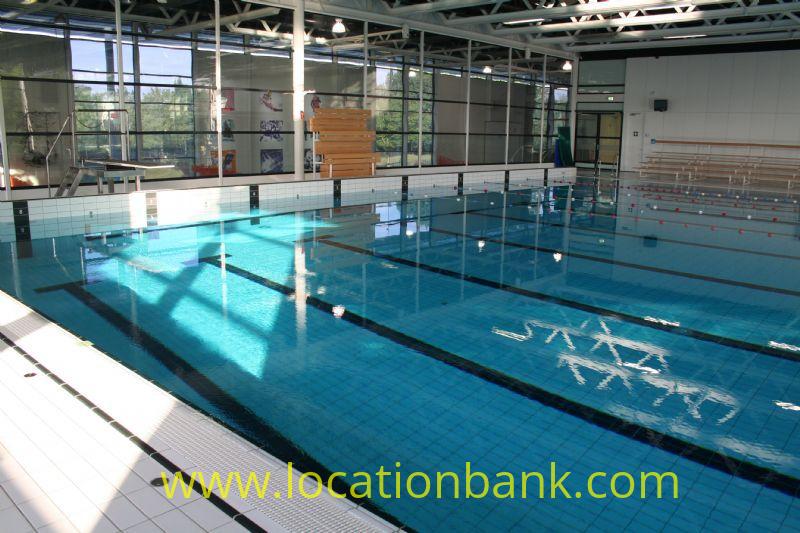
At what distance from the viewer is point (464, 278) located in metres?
6.52

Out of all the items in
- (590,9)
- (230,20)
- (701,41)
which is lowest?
(230,20)

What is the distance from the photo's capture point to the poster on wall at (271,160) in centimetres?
1645

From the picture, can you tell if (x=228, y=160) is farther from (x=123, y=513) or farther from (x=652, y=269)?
(x=123, y=513)

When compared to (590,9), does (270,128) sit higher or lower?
lower

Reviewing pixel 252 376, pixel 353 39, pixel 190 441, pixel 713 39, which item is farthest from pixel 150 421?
pixel 713 39

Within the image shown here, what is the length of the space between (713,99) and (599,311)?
16.2 metres

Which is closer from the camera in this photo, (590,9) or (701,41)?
(590,9)

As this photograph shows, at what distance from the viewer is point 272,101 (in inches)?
647

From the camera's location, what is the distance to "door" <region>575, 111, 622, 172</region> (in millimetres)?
21359

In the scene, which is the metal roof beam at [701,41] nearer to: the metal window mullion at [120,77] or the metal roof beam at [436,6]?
the metal roof beam at [436,6]

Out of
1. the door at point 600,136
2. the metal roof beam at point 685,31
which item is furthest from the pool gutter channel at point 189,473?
the door at point 600,136

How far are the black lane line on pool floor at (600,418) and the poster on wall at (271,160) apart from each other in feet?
39.6

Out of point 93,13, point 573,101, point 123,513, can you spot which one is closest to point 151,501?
point 123,513

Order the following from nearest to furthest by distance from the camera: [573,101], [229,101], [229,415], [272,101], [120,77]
→ [229,415] < [120,77] < [229,101] < [272,101] < [573,101]
